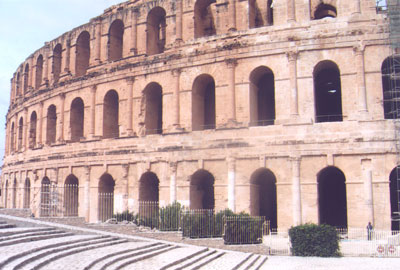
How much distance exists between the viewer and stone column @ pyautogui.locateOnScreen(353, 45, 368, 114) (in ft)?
60.9

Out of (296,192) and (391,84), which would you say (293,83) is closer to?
(391,84)

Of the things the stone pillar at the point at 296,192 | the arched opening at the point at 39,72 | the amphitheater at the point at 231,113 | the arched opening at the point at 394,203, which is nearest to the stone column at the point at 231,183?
the amphitheater at the point at 231,113

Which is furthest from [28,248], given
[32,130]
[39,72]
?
[39,72]

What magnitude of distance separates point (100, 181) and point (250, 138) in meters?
9.37

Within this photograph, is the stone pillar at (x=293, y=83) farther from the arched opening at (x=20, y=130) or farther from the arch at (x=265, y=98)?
the arched opening at (x=20, y=130)

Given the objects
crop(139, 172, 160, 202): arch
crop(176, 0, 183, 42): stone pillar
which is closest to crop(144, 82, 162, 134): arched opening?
crop(139, 172, 160, 202): arch

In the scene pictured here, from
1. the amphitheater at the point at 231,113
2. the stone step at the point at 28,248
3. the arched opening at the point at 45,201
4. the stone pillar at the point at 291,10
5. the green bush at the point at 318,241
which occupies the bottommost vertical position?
the green bush at the point at 318,241

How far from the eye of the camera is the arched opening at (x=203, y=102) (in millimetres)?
22125

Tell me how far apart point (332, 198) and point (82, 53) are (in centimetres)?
1750

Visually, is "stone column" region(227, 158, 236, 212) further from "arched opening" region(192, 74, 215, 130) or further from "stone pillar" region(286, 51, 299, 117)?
"stone pillar" region(286, 51, 299, 117)

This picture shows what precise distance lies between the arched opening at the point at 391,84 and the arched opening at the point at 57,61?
20.2 metres

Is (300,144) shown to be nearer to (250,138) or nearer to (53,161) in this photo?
(250,138)

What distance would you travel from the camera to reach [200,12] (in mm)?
23297

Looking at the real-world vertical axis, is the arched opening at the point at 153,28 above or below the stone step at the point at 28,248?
above
